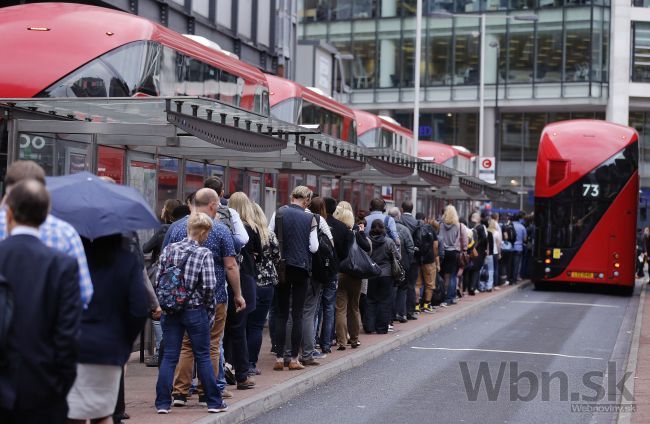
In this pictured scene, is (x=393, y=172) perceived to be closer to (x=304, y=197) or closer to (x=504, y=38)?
(x=304, y=197)

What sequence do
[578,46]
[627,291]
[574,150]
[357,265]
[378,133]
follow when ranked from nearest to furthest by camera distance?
1. [357,265]
2. [574,150]
3. [627,291]
4. [378,133]
5. [578,46]

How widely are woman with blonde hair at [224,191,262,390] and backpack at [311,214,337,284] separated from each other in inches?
59.9

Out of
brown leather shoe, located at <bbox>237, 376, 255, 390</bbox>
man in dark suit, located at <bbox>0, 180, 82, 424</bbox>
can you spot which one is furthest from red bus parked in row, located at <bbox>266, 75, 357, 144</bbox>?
man in dark suit, located at <bbox>0, 180, 82, 424</bbox>

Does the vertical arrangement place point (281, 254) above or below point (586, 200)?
below

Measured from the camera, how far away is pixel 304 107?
23.3 m

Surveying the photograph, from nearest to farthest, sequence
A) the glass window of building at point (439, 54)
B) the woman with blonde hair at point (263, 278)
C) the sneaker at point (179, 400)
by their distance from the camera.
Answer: the sneaker at point (179, 400) → the woman with blonde hair at point (263, 278) → the glass window of building at point (439, 54)

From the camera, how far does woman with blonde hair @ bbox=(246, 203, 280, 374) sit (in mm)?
10703

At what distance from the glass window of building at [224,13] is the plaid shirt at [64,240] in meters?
25.1

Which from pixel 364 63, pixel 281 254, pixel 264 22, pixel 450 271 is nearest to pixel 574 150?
pixel 450 271

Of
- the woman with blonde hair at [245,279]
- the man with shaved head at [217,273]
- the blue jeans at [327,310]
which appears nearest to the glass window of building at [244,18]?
the blue jeans at [327,310]

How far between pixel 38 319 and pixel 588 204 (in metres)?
23.7

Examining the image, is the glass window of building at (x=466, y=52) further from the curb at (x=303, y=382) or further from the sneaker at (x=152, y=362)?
the sneaker at (x=152, y=362)

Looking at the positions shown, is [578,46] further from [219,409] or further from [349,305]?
[219,409]

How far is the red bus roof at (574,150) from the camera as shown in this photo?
27531 mm
